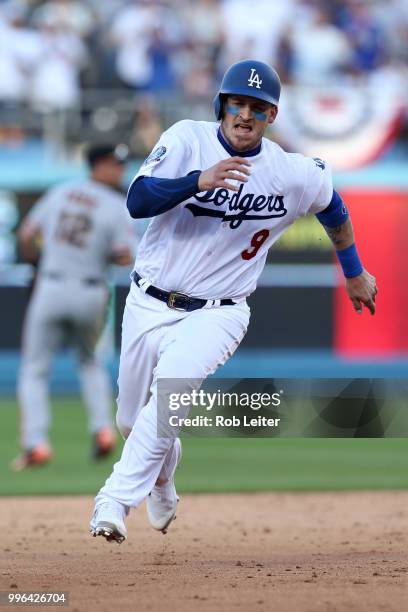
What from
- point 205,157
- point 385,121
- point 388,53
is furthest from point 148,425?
point 388,53

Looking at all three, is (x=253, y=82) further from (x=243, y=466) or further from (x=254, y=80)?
(x=243, y=466)

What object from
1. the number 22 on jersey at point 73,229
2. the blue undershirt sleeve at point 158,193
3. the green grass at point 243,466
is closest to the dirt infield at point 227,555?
the green grass at point 243,466

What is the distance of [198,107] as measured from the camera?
1409 centimetres

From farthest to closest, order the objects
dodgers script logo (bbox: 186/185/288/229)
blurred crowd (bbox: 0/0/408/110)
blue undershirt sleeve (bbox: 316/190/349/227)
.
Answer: blurred crowd (bbox: 0/0/408/110) < blue undershirt sleeve (bbox: 316/190/349/227) < dodgers script logo (bbox: 186/185/288/229)

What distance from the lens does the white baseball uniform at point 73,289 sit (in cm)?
921

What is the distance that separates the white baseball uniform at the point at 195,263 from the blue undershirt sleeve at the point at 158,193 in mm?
78

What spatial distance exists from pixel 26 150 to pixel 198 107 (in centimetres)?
219

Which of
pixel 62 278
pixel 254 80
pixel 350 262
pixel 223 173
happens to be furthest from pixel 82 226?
pixel 223 173

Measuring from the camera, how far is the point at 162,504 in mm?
5898

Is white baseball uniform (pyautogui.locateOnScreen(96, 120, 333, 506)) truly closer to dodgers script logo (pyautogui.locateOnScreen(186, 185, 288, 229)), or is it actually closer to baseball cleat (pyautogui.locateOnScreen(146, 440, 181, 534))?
dodgers script logo (pyautogui.locateOnScreen(186, 185, 288, 229))

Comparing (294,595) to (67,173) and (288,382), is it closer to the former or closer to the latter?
(288,382)

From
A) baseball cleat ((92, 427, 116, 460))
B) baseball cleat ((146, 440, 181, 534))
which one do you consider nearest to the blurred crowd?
baseball cleat ((92, 427, 116, 460))

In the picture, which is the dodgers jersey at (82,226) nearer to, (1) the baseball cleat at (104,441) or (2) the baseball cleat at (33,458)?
(1) the baseball cleat at (104,441)

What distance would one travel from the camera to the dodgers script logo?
17.0 feet
